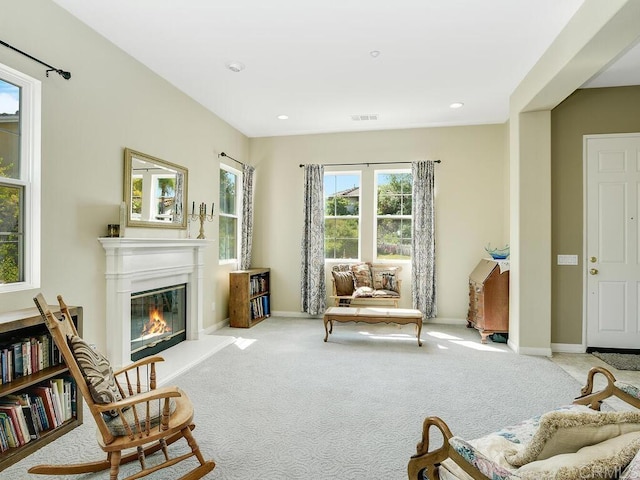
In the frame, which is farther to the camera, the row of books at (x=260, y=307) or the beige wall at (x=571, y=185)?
the row of books at (x=260, y=307)

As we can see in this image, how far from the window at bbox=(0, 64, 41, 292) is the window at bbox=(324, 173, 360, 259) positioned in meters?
4.14

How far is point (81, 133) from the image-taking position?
297cm

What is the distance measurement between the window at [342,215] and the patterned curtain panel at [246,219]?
1.23 m

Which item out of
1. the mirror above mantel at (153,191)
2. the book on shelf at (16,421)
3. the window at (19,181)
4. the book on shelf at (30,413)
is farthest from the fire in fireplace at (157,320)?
the book on shelf at (16,421)

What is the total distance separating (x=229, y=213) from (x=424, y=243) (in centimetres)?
302

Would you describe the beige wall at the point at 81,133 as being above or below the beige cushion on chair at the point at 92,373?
above

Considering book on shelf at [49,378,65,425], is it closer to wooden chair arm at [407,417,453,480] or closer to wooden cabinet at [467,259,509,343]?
wooden chair arm at [407,417,453,480]

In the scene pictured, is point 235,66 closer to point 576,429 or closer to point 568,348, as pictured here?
point 576,429

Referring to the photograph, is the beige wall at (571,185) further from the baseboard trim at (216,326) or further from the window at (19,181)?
the window at (19,181)

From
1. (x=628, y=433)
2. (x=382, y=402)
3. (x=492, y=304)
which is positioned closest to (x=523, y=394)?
(x=382, y=402)

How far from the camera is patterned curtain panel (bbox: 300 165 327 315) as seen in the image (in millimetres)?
5914

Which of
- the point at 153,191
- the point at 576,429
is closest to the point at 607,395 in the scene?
the point at 576,429

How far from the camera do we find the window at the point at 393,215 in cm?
593

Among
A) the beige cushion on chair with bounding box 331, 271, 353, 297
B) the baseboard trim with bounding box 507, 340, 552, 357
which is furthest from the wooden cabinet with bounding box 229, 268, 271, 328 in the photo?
the baseboard trim with bounding box 507, 340, 552, 357
